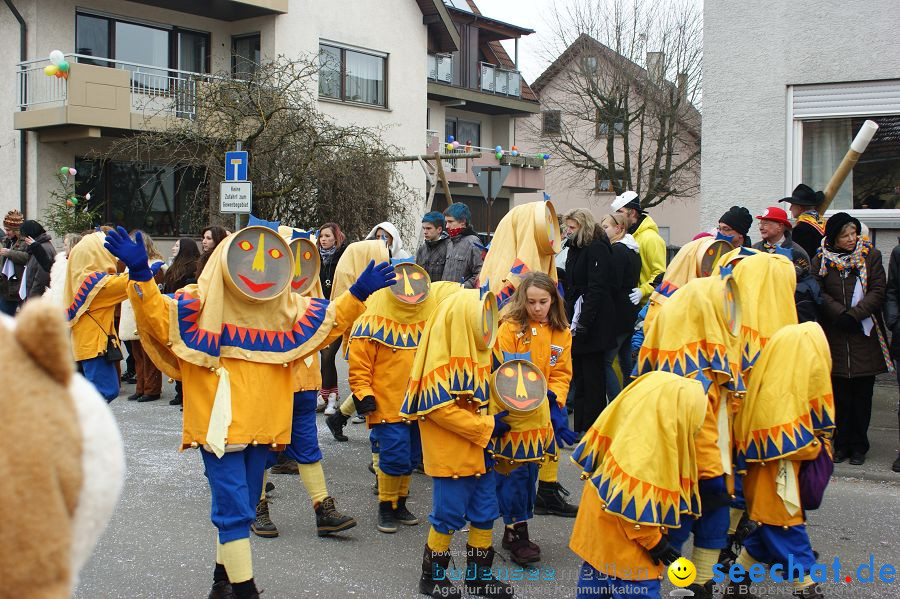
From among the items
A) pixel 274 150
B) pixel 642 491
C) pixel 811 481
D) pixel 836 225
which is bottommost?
pixel 811 481

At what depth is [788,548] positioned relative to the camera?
176 inches

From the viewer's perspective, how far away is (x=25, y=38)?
65.1ft

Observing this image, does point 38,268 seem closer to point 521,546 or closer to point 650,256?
point 650,256

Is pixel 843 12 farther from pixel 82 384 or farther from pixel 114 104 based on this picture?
pixel 114 104

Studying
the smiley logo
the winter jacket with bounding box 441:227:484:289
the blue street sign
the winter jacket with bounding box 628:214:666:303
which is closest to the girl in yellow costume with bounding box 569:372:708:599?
the smiley logo

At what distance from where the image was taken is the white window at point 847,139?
34.2ft

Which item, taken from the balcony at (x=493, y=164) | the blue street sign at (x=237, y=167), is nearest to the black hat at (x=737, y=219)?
the blue street sign at (x=237, y=167)

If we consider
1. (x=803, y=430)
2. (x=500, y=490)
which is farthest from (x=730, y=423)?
(x=500, y=490)

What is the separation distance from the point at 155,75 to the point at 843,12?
15878 millimetres

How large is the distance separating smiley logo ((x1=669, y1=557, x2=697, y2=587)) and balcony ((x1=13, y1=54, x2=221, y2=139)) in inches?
675

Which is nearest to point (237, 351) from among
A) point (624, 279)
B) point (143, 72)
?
point (624, 279)

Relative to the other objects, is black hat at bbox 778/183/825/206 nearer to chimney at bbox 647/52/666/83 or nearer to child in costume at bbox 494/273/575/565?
child in costume at bbox 494/273/575/565

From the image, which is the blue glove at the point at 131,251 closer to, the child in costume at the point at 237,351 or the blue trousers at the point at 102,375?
the child in costume at the point at 237,351

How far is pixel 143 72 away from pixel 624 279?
16.3m
